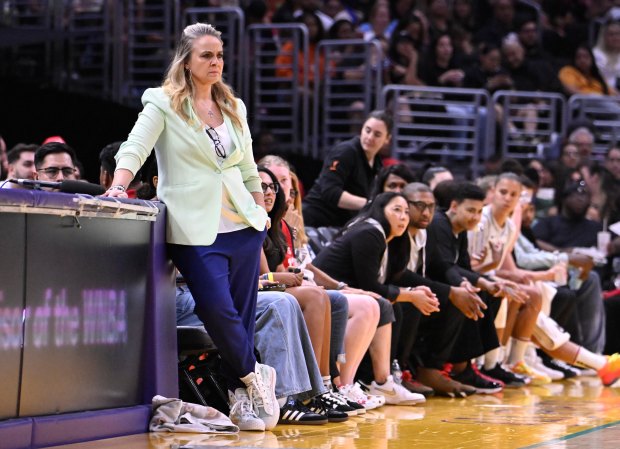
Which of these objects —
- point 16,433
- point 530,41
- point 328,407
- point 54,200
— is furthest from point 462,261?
point 530,41

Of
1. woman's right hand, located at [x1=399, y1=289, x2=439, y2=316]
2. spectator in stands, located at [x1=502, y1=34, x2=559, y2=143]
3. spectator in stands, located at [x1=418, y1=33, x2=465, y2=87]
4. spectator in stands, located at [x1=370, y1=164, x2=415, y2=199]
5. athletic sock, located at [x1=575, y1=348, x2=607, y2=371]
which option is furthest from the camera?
spectator in stands, located at [x1=502, y1=34, x2=559, y2=143]

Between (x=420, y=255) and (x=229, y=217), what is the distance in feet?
8.91

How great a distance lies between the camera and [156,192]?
19.1 ft

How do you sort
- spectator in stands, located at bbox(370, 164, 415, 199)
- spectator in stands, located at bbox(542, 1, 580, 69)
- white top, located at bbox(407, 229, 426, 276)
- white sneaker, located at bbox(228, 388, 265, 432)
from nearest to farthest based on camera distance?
white sneaker, located at bbox(228, 388, 265, 432) < white top, located at bbox(407, 229, 426, 276) < spectator in stands, located at bbox(370, 164, 415, 199) < spectator in stands, located at bbox(542, 1, 580, 69)

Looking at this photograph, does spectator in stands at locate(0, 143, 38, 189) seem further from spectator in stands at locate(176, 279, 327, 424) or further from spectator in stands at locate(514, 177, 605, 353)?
spectator in stands at locate(514, 177, 605, 353)

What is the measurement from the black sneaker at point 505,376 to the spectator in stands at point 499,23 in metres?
7.23

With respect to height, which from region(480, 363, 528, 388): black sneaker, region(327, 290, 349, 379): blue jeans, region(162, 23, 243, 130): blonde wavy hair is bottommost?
region(480, 363, 528, 388): black sneaker

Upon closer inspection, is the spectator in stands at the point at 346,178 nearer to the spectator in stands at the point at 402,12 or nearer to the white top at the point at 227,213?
the white top at the point at 227,213

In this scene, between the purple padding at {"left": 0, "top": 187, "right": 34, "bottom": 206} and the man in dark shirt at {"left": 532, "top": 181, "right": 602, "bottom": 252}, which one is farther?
the man in dark shirt at {"left": 532, "top": 181, "right": 602, "bottom": 252}

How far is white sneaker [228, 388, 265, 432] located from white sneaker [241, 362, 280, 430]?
0.03 metres

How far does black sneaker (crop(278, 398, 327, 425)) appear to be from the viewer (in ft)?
19.4

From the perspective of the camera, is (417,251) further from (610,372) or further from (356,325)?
(610,372)

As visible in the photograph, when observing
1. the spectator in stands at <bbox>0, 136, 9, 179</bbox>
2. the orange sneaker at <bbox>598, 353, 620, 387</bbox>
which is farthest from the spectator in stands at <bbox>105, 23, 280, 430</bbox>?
the orange sneaker at <bbox>598, 353, 620, 387</bbox>

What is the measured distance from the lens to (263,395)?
222 inches
